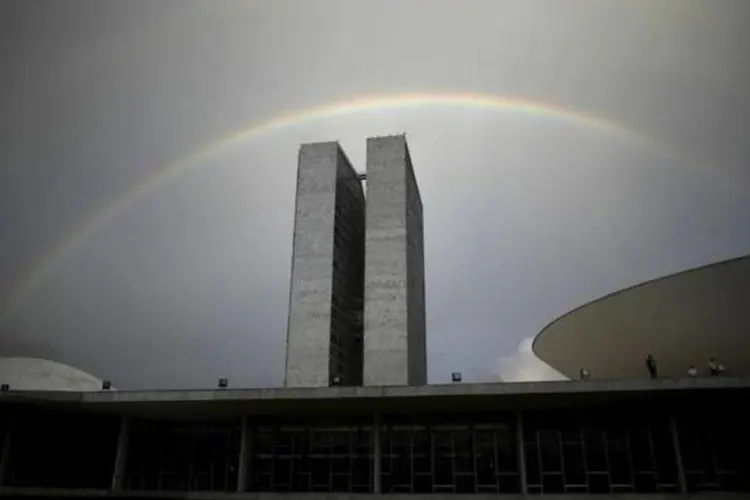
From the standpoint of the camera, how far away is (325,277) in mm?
33688

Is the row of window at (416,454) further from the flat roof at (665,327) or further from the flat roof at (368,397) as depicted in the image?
the flat roof at (665,327)

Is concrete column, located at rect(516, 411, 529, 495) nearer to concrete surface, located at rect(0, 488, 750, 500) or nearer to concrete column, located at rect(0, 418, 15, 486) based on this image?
concrete surface, located at rect(0, 488, 750, 500)

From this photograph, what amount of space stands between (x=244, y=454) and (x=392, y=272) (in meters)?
14.9

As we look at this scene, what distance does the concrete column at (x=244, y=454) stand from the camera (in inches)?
776

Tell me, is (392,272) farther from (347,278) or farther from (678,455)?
(678,455)

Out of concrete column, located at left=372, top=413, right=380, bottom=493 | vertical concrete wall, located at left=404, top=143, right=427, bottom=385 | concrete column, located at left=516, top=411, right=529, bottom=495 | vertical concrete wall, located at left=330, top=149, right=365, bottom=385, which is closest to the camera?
concrete column, located at left=516, top=411, right=529, bottom=495

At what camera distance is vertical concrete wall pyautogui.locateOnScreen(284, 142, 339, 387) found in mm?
31984

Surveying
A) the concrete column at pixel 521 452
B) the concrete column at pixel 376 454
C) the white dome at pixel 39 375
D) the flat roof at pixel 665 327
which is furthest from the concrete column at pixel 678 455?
the white dome at pixel 39 375

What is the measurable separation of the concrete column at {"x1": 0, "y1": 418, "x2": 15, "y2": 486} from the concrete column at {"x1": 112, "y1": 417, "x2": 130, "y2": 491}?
10.7ft

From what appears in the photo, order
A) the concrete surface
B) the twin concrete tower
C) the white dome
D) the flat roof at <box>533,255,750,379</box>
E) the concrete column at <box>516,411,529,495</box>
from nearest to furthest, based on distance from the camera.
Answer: the concrete surface
the concrete column at <box>516,411,529,495</box>
the flat roof at <box>533,255,750,379</box>
the twin concrete tower
the white dome

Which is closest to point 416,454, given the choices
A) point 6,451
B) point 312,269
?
point 6,451

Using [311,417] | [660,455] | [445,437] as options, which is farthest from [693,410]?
[311,417]

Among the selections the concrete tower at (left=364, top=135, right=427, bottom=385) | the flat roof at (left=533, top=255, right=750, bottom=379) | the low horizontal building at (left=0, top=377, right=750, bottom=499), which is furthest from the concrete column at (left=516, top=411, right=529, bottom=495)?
the concrete tower at (left=364, top=135, right=427, bottom=385)

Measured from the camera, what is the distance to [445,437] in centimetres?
2002
